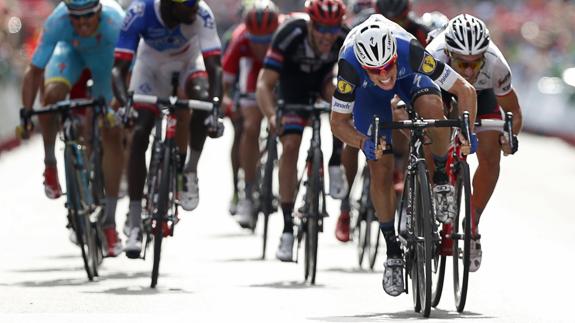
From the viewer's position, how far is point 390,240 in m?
11.6

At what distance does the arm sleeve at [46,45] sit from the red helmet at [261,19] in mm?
4309

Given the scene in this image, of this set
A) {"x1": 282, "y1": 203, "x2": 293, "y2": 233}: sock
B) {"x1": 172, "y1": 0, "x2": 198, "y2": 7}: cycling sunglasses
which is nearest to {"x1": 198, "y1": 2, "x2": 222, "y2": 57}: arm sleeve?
{"x1": 172, "y1": 0, "x2": 198, "y2": 7}: cycling sunglasses

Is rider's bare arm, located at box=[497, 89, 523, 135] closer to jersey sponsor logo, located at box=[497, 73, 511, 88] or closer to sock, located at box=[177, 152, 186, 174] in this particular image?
jersey sponsor logo, located at box=[497, 73, 511, 88]

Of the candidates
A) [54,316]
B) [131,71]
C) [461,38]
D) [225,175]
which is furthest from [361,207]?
[225,175]

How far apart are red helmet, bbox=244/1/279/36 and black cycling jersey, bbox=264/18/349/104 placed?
10.9ft

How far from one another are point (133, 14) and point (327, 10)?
1.57 meters

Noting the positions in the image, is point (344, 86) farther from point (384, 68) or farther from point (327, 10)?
point (327, 10)

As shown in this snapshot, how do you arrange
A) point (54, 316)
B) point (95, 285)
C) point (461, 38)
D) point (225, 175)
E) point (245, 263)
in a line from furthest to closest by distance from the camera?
1. point (225, 175)
2. point (245, 263)
3. point (95, 285)
4. point (461, 38)
5. point (54, 316)

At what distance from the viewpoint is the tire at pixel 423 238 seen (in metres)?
10.8

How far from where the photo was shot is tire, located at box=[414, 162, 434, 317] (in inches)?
424

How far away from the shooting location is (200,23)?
14.0m

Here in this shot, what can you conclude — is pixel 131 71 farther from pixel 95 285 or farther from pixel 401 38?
pixel 401 38

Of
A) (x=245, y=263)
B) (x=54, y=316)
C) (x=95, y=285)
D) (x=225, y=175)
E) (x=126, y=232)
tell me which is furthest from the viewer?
(x=225, y=175)

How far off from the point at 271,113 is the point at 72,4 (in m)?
1.85
